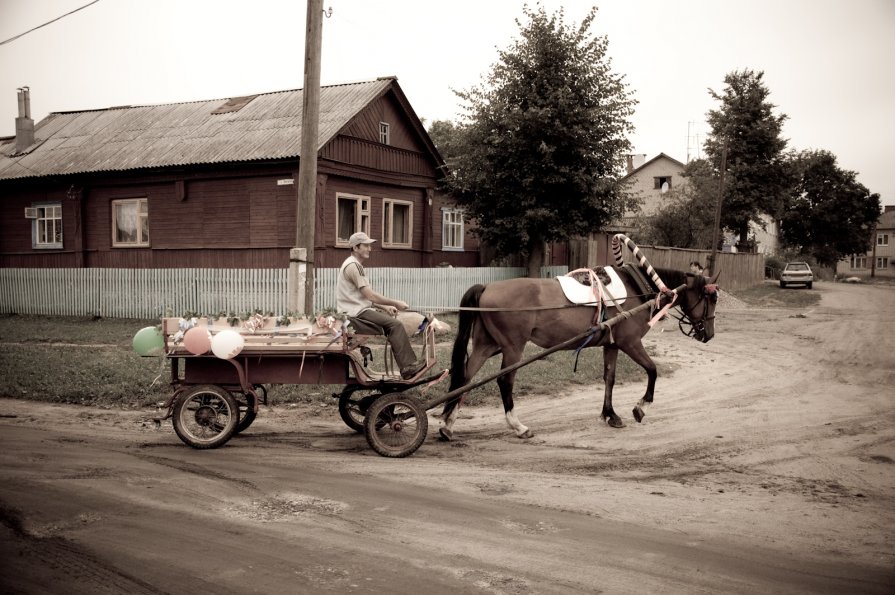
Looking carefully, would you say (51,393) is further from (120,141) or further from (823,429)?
(120,141)

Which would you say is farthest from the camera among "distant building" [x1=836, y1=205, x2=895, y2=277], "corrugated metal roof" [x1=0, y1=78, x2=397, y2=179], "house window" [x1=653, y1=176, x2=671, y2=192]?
"distant building" [x1=836, y1=205, x2=895, y2=277]

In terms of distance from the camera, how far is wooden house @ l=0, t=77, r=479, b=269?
70.7 ft

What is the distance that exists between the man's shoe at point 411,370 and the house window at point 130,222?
19172 millimetres

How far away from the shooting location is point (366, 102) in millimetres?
22750

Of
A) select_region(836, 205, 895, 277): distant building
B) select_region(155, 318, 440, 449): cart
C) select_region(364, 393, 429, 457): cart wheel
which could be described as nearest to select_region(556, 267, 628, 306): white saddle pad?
select_region(155, 318, 440, 449): cart

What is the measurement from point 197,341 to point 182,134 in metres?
19.5

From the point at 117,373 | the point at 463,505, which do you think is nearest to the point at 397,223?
the point at 117,373

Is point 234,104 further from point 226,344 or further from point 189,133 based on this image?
point 226,344

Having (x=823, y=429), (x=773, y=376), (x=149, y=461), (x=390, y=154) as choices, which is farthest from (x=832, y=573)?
(x=390, y=154)

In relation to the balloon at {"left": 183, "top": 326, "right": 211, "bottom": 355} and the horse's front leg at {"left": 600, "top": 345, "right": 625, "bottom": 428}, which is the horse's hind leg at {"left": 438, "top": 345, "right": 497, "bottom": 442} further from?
the balloon at {"left": 183, "top": 326, "right": 211, "bottom": 355}

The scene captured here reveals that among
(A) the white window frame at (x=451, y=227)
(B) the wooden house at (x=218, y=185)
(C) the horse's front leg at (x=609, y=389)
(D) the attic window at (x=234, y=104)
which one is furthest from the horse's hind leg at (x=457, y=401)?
(D) the attic window at (x=234, y=104)

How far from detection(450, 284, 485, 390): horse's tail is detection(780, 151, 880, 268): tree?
7416cm

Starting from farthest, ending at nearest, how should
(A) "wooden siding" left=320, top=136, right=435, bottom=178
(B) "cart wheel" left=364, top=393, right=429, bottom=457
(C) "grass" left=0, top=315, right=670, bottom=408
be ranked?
(A) "wooden siding" left=320, top=136, right=435, bottom=178 → (C) "grass" left=0, top=315, right=670, bottom=408 → (B) "cart wheel" left=364, top=393, right=429, bottom=457

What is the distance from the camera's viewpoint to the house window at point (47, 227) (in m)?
25.5
